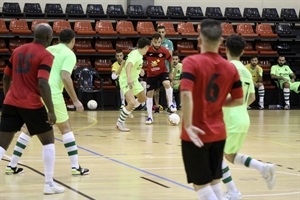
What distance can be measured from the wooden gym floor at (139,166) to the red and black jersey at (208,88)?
210 centimetres

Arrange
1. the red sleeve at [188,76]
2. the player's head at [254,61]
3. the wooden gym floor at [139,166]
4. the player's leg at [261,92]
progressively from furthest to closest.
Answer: the player's leg at [261,92] < the player's head at [254,61] < the wooden gym floor at [139,166] < the red sleeve at [188,76]

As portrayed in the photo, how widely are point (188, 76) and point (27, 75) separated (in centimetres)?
247

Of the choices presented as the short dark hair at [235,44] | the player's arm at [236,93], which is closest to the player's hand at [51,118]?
the short dark hair at [235,44]

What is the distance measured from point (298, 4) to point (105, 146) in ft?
50.1

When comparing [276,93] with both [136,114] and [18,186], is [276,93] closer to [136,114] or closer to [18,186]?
[136,114]

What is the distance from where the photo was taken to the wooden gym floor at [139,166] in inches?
265

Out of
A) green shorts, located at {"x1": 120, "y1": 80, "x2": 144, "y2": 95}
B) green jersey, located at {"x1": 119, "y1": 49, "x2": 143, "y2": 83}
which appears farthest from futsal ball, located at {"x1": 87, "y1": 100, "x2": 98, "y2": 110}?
green shorts, located at {"x1": 120, "y1": 80, "x2": 144, "y2": 95}

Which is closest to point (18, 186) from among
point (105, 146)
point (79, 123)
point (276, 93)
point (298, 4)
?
point (105, 146)

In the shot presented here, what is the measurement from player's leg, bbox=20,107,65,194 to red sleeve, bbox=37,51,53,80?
42 centimetres

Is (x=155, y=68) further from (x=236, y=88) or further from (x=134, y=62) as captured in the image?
(x=236, y=88)

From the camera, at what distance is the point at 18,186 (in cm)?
696

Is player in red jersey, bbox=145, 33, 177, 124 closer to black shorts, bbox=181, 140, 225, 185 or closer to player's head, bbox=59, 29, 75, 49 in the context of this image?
player's head, bbox=59, 29, 75, 49

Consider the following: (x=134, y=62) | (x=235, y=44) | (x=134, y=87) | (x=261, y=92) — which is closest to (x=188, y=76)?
(x=235, y=44)

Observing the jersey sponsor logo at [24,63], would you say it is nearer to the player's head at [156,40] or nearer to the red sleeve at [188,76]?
the red sleeve at [188,76]
